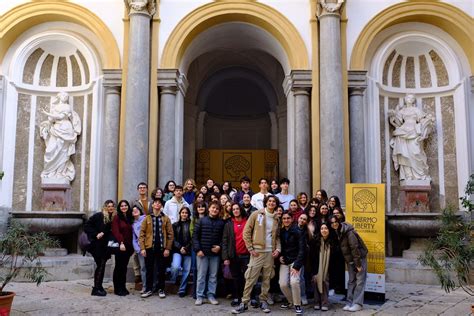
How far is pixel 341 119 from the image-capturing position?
10.2 m

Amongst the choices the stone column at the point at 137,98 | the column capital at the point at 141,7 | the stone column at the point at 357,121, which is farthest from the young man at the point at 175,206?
the column capital at the point at 141,7

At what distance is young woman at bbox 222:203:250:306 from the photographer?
274 inches

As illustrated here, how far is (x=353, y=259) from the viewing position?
6844 mm

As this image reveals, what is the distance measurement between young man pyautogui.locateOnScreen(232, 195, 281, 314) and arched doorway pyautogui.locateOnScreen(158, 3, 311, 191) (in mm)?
3769

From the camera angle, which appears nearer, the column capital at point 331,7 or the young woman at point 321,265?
the young woman at point 321,265

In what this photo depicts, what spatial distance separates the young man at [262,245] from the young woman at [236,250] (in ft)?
0.84

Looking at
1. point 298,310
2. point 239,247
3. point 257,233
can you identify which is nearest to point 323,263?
point 298,310

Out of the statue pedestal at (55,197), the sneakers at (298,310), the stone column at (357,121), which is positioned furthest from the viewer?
the statue pedestal at (55,197)

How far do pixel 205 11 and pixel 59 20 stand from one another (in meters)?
3.41

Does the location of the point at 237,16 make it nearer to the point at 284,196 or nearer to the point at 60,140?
the point at 284,196

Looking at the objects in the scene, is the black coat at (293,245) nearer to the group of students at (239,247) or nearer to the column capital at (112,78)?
the group of students at (239,247)

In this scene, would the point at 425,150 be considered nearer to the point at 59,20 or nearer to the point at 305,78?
the point at 305,78

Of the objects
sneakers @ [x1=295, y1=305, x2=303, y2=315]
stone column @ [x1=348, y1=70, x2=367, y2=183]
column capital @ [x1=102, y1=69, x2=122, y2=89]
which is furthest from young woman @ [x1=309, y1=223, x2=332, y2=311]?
column capital @ [x1=102, y1=69, x2=122, y2=89]

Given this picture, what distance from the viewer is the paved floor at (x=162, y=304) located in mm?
6625
